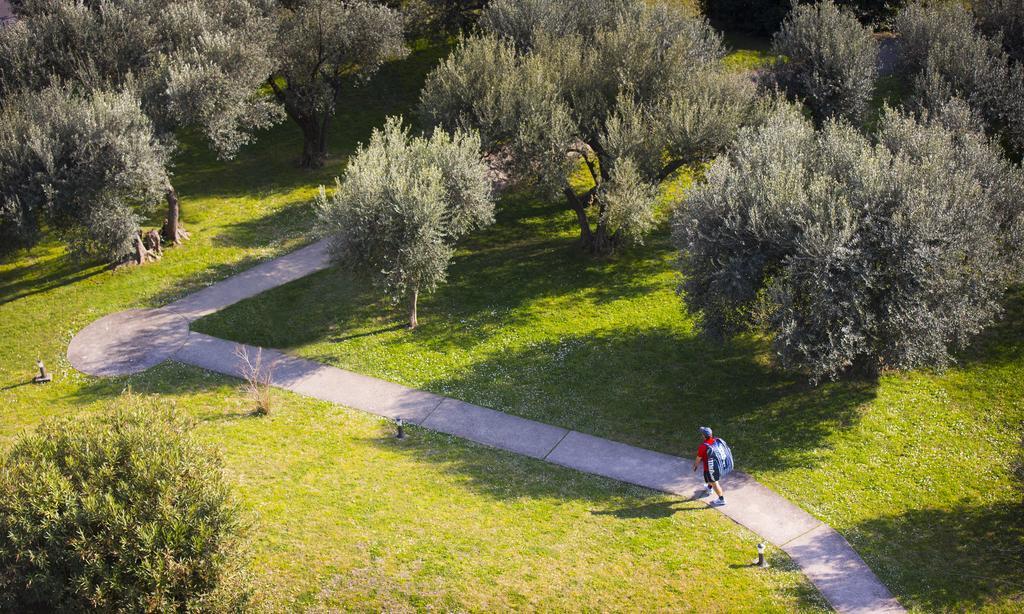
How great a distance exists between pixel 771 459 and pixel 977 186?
9855 mm

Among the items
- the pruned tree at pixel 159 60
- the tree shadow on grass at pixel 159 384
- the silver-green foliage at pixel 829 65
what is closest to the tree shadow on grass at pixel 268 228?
the pruned tree at pixel 159 60

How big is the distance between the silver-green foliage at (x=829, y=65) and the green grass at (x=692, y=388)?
9158 mm

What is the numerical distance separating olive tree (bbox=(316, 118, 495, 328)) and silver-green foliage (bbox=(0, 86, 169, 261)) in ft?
24.0

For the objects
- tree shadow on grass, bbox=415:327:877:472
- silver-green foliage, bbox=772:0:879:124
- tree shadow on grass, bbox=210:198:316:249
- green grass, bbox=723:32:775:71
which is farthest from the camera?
green grass, bbox=723:32:775:71

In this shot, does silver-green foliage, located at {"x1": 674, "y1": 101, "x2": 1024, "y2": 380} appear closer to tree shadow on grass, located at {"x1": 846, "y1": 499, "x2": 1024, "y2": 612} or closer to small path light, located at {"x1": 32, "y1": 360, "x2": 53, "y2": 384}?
tree shadow on grass, located at {"x1": 846, "y1": 499, "x2": 1024, "y2": 612}

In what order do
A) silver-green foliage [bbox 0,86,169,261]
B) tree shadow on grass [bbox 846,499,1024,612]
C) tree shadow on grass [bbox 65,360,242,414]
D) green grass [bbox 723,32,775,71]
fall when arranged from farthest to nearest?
green grass [bbox 723,32,775,71] → silver-green foliage [bbox 0,86,169,261] → tree shadow on grass [bbox 65,360,242,414] → tree shadow on grass [bbox 846,499,1024,612]

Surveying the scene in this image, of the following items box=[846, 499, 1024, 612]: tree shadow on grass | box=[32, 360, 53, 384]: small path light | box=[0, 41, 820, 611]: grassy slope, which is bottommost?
box=[846, 499, 1024, 612]: tree shadow on grass

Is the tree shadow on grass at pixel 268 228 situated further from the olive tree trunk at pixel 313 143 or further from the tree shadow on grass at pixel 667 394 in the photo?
the tree shadow on grass at pixel 667 394

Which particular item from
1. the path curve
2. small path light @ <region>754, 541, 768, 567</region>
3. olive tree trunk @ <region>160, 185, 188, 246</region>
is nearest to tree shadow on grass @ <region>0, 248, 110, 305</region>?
olive tree trunk @ <region>160, 185, 188, 246</region>

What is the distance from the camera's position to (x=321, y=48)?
124 feet

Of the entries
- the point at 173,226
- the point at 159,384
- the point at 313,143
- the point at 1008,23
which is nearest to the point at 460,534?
the point at 159,384

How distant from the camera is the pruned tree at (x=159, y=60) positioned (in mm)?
32781

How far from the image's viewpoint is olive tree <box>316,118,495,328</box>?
2712 cm

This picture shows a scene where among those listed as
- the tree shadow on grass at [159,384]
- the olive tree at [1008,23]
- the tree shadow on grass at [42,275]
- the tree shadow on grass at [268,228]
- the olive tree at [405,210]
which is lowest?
the tree shadow on grass at [159,384]
